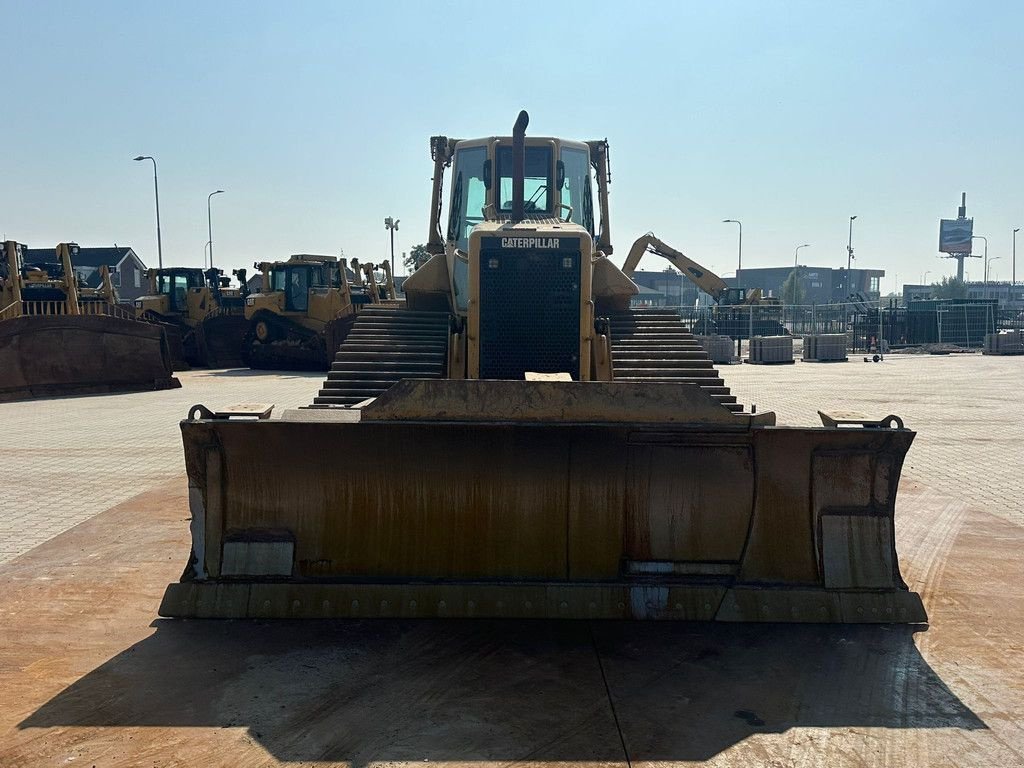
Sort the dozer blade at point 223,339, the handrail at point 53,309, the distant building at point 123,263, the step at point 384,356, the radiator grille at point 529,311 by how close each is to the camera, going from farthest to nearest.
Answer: the distant building at point 123,263, the dozer blade at point 223,339, the handrail at point 53,309, the step at point 384,356, the radiator grille at point 529,311

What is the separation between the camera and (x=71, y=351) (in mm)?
17859

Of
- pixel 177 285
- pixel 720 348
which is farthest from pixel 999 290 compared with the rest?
pixel 177 285

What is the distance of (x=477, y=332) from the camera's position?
19.0ft

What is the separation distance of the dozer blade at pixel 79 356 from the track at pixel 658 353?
14.2 meters

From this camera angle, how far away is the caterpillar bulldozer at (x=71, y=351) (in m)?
17.1

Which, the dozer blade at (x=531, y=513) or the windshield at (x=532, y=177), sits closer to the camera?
the dozer blade at (x=531, y=513)

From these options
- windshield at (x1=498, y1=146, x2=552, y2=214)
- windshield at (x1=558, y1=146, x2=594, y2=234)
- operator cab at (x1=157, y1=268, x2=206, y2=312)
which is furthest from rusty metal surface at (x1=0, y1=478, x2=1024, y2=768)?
operator cab at (x1=157, y1=268, x2=206, y2=312)

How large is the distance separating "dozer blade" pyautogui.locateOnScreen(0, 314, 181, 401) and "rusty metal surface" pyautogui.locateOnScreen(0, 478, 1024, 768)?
44.2ft

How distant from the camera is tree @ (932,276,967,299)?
92.6 m

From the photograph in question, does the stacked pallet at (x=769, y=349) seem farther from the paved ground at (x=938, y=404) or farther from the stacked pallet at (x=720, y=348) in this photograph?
the stacked pallet at (x=720, y=348)

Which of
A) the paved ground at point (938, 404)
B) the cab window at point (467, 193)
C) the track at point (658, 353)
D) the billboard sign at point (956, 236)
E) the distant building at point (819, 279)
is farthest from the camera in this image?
the distant building at point (819, 279)

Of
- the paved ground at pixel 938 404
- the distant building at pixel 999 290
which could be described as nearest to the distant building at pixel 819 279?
the distant building at pixel 999 290

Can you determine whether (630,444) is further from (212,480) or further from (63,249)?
(63,249)

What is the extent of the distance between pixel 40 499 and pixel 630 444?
19.9ft
